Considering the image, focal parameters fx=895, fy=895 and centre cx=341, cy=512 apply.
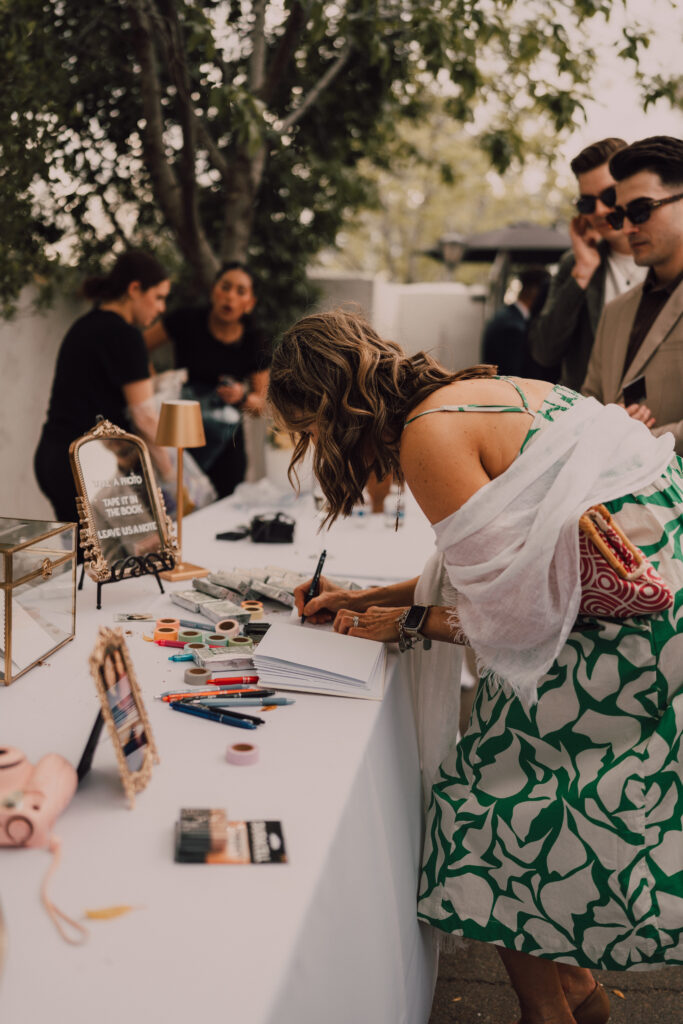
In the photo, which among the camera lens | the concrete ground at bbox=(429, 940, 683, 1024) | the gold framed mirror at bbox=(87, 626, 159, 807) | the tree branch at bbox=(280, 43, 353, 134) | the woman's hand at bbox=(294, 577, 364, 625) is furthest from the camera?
the tree branch at bbox=(280, 43, 353, 134)

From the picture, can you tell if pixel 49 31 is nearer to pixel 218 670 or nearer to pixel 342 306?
pixel 342 306

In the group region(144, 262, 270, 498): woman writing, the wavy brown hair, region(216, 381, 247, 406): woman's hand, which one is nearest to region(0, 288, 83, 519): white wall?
region(144, 262, 270, 498): woman writing

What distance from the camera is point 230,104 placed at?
3.79 metres

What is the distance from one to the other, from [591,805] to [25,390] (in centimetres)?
407

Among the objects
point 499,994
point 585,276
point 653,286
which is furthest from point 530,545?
point 585,276

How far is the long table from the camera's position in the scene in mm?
853

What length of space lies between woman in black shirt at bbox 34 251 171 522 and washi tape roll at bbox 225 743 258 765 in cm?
207

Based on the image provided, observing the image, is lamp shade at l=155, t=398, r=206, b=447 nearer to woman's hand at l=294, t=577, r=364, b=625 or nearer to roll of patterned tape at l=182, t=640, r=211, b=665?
woman's hand at l=294, t=577, r=364, b=625

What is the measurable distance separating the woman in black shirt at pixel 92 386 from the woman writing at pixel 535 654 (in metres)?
1.74

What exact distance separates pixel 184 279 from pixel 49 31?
1.83 metres

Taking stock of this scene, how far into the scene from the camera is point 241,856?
105 cm

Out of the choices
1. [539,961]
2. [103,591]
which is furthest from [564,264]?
[539,961]

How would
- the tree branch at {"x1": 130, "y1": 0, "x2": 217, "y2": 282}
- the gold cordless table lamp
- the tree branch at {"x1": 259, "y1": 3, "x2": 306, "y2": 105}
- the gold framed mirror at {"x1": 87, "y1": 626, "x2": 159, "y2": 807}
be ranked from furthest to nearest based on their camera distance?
the tree branch at {"x1": 259, "y1": 3, "x2": 306, "y2": 105} → the tree branch at {"x1": 130, "y1": 0, "x2": 217, "y2": 282} → the gold cordless table lamp → the gold framed mirror at {"x1": 87, "y1": 626, "x2": 159, "y2": 807}

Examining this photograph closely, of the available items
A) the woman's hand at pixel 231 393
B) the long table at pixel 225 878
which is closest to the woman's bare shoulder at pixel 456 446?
the long table at pixel 225 878
